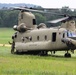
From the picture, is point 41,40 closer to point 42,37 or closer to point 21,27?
point 42,37

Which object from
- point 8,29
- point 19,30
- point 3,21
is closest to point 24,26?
point 19,30

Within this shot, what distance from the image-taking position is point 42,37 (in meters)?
31.0

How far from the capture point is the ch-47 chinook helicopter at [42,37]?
28.8 m

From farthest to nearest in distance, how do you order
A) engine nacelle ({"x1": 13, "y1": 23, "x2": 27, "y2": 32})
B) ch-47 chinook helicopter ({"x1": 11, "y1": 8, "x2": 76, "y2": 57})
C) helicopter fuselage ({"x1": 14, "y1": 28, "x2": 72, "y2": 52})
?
1. engine nacelle ({"x1": 13, "y1": 23, "x2": 27, "y2": 32})
2. helicopter fuselage ({"x1": 14, "y1": 28, "x2": 72, "y2": 52})
3. ch-47 chinook helicopter ({"x1": 11, "y1": 8, "x2": 76, "y2": 57})

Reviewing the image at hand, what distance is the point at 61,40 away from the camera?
2912 centimetres

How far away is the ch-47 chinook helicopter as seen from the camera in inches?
1136

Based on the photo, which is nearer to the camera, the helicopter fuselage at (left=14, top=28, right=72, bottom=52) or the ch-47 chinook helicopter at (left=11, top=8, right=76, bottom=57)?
the ch-47 chinook helicopter at (left=11, top=8, right=76, bottom=57)

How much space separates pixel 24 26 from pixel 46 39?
3.20 meters

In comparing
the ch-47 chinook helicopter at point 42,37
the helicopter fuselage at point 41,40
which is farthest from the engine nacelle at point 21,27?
the helicopter fuselage at point 41,40

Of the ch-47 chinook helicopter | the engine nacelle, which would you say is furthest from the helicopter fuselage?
the engine nacelle

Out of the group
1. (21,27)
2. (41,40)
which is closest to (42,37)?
(41,40)

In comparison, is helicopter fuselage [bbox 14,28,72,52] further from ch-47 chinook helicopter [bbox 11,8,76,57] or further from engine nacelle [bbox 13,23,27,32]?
engine nacelle [bbox 13,23,27,32]

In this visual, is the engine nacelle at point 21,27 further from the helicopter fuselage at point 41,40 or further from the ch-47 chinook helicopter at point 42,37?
the helicopter fuselage at point 41,40

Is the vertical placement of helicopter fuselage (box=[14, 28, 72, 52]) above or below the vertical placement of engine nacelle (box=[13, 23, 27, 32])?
below
